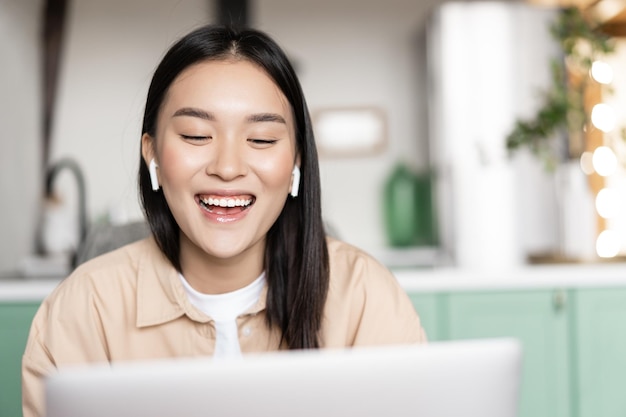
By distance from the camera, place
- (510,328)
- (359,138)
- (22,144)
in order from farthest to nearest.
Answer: (359,138) < (22,144) < (510,328)

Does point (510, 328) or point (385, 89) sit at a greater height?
point (385, 89)

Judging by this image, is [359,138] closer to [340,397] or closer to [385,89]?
[385,89]

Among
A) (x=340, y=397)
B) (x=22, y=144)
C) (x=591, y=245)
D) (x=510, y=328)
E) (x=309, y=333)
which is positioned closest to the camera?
(x=340, y=397)

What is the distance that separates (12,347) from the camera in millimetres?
2535

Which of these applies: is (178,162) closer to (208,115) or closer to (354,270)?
(208,115)

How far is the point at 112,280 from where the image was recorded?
4.22ft

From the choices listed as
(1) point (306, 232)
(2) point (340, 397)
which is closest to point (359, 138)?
(1) point (306, 232)

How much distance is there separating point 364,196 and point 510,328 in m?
0.94

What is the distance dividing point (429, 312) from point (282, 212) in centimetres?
134

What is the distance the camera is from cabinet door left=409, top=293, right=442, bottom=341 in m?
2.57

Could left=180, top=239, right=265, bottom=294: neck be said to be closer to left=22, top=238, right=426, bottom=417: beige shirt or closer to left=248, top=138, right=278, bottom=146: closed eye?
left=22, top=238, right=426, bottom=417: beige shirt

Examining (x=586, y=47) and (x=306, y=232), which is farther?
(x=586, y=47)

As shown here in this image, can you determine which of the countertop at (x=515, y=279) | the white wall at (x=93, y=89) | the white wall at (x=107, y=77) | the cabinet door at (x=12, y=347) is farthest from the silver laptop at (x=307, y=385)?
the white wall at (x=107, y=77)

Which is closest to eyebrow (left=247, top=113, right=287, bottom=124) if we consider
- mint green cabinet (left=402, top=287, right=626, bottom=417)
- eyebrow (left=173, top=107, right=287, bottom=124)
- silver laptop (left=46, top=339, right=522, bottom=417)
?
eyebrow (left=173, top=107, right=287, bottom=124)
